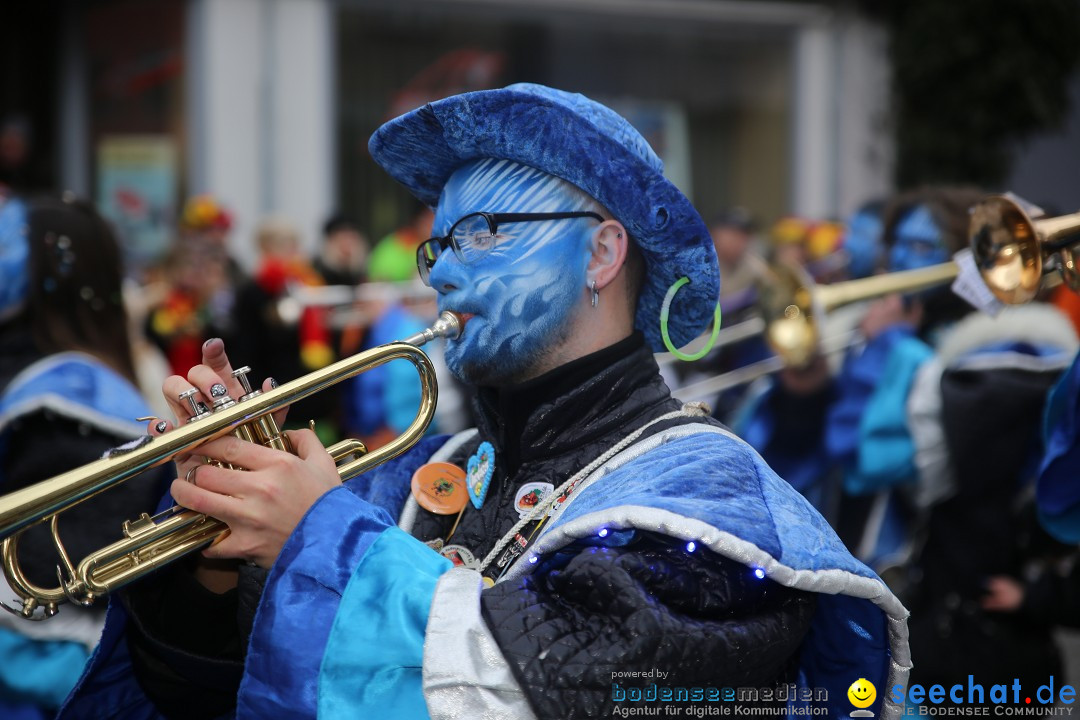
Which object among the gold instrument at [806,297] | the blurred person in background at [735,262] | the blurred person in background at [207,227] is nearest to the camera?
the gold instrument at [806,297]

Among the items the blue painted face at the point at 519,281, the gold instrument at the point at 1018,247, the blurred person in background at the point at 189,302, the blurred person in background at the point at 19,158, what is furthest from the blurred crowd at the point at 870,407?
the blurred person in background at the point at 19,158

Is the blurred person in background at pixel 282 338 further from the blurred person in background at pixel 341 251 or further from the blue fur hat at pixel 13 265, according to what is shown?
the blue fur hat at pixel 13 265

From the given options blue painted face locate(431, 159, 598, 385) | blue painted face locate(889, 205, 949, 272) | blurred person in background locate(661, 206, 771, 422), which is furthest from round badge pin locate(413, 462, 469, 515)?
blurred person in background locate(661, 206, 771, 422)

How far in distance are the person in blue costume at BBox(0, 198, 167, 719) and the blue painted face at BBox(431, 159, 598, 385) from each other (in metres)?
1.22

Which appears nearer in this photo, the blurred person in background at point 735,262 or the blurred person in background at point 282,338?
the blurred person in background at point 735,262

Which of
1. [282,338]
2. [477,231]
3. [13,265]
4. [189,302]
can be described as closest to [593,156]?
[477,231]

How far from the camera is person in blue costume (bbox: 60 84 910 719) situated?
1612 millimetres

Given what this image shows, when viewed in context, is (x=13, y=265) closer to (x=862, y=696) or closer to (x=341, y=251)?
(x=862, y=696)

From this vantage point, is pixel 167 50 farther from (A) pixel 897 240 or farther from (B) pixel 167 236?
(A) pixel 897 240

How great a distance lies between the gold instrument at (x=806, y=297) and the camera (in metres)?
4.29

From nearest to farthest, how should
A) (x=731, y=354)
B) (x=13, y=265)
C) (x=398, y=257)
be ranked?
(x=13, y=265), (x=731, y=354), (x=398, y=257)

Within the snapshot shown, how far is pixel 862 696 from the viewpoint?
1902mm

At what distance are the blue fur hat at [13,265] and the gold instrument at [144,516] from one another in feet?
5.11

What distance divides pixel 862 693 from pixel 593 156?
967 mm
